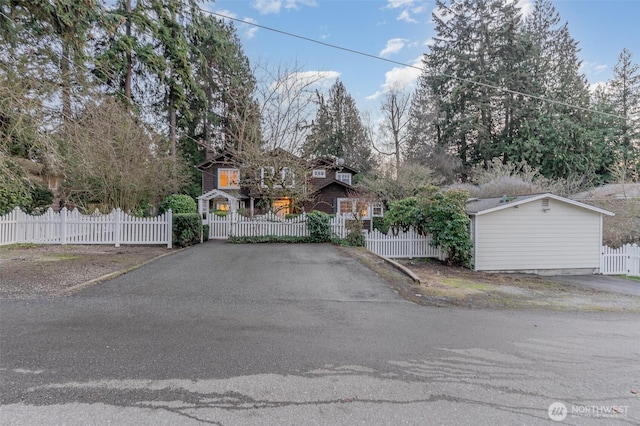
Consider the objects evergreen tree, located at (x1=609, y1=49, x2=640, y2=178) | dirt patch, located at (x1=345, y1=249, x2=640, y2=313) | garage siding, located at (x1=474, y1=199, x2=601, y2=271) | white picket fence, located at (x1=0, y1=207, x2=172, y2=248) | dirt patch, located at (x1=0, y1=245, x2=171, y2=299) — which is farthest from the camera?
evergreen tree, located at (x1=609, y1=49, x2=640, y2=178)

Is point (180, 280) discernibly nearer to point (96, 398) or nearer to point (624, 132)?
point (96, 398)

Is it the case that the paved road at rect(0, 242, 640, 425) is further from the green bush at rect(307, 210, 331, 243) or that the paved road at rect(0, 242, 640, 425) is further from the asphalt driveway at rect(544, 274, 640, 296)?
the green bush at rect(307, 210, 331, 243)

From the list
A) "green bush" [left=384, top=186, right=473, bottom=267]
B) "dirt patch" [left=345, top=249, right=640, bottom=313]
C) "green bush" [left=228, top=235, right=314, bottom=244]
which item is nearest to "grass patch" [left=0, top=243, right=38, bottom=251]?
"green bush" [left=228, top=235, right=314, bottom=244]

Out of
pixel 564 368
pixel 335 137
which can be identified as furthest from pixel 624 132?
pixel 564 368

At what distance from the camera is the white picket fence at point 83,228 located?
11156 mm

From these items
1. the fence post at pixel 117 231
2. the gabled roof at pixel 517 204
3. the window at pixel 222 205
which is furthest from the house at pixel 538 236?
the window at pixel 222 205

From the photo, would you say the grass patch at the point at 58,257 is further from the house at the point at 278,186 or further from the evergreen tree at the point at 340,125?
the evergreen tree at the point at 340,125

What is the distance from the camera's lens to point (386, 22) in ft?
41.5

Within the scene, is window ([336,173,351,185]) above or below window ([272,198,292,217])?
above

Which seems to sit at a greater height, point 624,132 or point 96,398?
point 624,132

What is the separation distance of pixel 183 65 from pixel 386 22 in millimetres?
14625

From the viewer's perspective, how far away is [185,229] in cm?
1213

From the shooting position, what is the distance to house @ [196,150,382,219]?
1520 cm

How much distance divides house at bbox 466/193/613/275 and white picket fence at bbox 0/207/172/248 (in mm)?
11772
